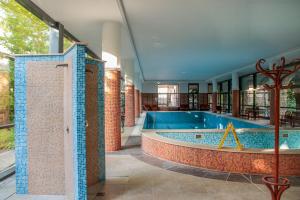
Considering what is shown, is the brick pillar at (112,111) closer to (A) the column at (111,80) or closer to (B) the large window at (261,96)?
(A) the column at (111,80)

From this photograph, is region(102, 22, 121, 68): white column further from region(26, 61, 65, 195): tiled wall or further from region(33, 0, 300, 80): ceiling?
region(26, 61, 65, 195): tiled wall

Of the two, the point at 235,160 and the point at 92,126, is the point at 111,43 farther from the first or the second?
the point at 235,160

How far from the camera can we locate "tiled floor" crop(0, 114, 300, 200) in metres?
3.04

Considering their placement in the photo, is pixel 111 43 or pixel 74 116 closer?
pixel 74 116

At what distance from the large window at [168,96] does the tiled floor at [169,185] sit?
1837 cm

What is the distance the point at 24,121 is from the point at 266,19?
5.22 metres

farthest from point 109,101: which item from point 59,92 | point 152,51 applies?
point 152,51

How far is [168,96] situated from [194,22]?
17268 millimetres

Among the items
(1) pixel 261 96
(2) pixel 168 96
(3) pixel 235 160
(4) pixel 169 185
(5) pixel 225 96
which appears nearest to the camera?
(4) pixel 169 185

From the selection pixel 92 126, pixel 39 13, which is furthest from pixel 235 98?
pixel 92 126

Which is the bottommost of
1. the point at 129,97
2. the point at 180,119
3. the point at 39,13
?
the point at 180,119

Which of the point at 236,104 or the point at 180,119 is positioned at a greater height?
the point at 236,104

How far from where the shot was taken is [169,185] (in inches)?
135

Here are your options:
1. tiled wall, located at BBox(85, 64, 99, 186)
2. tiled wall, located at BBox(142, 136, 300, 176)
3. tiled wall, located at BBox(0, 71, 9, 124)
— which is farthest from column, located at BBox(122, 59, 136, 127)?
tiled wall, located at BBox(85, 64, 99, 186)
